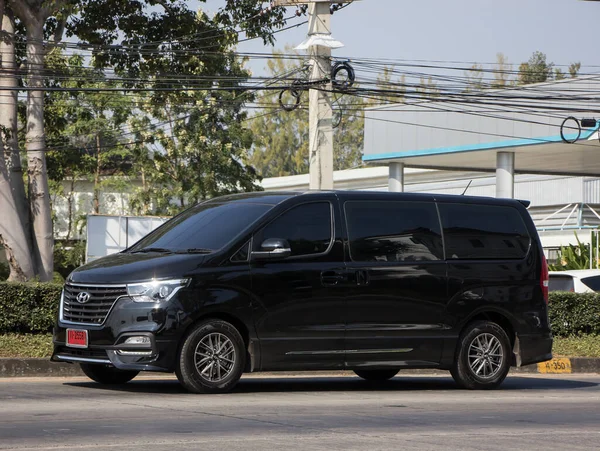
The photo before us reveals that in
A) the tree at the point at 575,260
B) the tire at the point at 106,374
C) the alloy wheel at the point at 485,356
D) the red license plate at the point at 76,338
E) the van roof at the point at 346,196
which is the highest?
the van roof at the point at 346,196

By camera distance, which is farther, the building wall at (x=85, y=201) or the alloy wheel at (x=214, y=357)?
the building wall at (x=85, y=201)

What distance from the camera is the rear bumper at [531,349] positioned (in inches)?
500

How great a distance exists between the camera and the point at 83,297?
10.9 m

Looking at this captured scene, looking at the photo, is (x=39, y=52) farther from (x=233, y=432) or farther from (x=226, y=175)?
(x=226, y=175)

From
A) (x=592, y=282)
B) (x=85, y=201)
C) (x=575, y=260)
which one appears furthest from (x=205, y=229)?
(x=85, y=201)

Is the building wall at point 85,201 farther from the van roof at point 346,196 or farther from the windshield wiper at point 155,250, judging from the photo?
the windshield wiper at point 155,250

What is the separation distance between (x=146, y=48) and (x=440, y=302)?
15.9 metres

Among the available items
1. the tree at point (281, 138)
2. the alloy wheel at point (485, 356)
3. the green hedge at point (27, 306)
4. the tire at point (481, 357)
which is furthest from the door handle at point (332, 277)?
the tree at point (281, 138)

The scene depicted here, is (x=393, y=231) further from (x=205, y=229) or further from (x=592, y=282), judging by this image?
(x=592, y=282)

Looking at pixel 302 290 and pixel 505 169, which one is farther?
pixel 505 169

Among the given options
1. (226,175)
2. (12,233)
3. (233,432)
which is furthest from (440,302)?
(226,175)

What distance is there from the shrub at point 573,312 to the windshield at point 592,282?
5.42 feet

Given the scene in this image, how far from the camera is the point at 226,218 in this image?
1149 cm

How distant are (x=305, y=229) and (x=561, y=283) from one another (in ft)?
34.1
